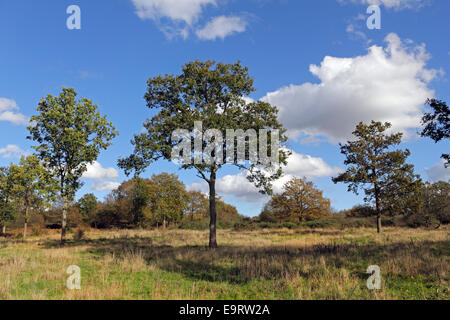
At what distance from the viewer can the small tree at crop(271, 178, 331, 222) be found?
56.8 metres

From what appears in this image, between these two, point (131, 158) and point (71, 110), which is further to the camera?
point (71, 110)

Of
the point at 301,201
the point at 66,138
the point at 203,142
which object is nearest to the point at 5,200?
the point at 66,138

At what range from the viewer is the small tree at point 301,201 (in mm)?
56781

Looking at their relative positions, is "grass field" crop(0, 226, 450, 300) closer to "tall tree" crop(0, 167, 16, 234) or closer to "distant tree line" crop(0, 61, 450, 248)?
"distant tree line" crop(0, 61, 450, 248)

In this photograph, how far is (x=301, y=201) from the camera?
2261 inches

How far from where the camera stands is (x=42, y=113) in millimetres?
24953

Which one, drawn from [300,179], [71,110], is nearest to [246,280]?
[71,110]

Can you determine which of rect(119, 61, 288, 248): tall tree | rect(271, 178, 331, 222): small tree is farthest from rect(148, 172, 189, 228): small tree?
rect(119, 61, 288, 248): tall tree

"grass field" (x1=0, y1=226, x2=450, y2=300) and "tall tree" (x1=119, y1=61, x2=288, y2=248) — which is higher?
"tall tree" (x1=119, y1=61, x2=288, y2=248)

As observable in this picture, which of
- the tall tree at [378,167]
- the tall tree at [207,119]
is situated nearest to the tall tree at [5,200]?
the tall tree at [207,119]

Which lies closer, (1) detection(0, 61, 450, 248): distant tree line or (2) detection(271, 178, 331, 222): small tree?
(1) detection(0, 61, 450, 248): distant tree line

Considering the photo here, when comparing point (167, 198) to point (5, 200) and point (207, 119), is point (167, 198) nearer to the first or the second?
point (5, 200)
